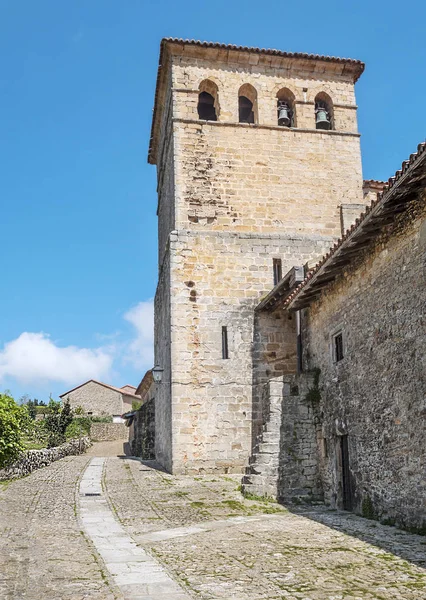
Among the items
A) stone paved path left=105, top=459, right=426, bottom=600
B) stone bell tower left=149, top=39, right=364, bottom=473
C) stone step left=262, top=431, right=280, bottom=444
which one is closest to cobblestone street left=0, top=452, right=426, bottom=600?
stone paved path left=105, top=459, right=426, bottom=600

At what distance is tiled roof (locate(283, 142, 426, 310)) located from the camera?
7.64m

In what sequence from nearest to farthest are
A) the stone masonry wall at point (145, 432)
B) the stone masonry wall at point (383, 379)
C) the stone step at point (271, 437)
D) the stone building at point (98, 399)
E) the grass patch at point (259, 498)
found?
the stone masonry wall at point (383, 379) → the grass patch at point (259, 498) → the stone step at point (271, 437) → the stone masonry wall at point (145, 432) → the stone building at point (98, 399)

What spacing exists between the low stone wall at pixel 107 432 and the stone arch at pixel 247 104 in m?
31.2

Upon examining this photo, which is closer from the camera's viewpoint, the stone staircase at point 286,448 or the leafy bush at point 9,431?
the stone staircase at point 286,448

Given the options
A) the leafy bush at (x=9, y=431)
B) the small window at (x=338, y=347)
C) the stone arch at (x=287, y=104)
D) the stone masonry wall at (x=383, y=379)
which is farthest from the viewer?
the stone arch at (x=287, y=104)

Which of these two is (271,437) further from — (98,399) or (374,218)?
(98,399)

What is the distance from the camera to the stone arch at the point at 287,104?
17.9 metres

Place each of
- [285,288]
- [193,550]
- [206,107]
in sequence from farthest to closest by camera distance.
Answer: [206,107] < [285,288] < [193,550]

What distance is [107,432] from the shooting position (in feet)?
148

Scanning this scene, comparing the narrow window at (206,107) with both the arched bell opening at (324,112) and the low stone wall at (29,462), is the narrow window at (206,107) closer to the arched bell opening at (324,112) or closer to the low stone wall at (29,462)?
the arched bell opening at (324,112)

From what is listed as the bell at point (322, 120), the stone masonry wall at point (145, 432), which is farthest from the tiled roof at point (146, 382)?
the bell at point (322, 120)

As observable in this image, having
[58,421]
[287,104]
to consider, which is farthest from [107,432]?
[287,104]

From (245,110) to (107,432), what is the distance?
105 ft

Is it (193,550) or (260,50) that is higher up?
(260,50)
